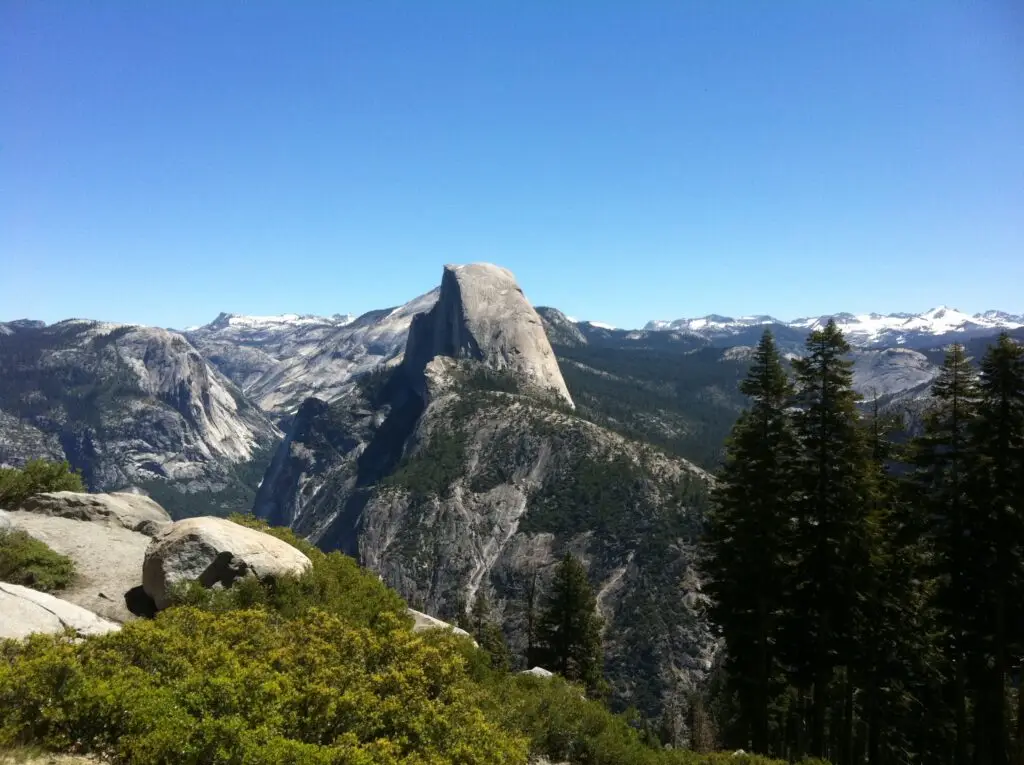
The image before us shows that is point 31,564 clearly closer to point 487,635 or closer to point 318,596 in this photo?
point 318,596

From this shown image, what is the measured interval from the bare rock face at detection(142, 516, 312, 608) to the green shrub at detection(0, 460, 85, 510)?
9.85m

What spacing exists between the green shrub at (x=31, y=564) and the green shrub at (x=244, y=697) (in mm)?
7353

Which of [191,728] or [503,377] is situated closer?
[191,728]

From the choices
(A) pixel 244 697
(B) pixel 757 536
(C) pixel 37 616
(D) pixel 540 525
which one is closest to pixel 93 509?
(C) pixel 37 616

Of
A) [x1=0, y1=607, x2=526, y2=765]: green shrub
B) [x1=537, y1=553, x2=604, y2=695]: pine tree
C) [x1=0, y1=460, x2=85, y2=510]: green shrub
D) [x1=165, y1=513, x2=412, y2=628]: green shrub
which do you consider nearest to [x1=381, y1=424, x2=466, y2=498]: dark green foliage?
[x1=537, y1=553, x2=604, y2=695]: pine tree

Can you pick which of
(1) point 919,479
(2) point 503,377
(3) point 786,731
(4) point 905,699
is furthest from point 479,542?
(1) point 919,479

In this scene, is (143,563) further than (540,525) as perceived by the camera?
No

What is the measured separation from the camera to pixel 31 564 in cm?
1698

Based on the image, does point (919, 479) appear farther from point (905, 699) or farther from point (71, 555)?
point (71, 555)

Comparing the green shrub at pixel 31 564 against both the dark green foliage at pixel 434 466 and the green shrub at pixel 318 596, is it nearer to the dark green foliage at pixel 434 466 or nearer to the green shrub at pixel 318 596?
the green shrub at pixel 318 596

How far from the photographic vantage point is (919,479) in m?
22.5

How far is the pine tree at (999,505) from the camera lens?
2003 cm

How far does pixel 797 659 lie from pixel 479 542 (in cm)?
12075

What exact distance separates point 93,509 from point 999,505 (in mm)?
33937
